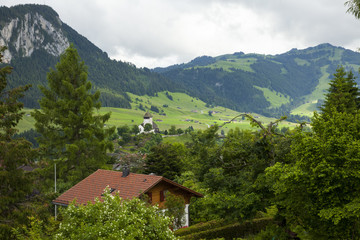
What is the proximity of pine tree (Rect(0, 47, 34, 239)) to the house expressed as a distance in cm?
1016

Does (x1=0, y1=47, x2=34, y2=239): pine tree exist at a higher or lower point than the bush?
higher

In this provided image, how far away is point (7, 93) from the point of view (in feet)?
60.2

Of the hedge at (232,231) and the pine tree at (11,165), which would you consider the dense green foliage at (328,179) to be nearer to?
the hedge at (232,231)

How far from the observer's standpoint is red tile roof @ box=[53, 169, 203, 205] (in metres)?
28.1

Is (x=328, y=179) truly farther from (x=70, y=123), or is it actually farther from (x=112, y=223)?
(x=70, y=123)

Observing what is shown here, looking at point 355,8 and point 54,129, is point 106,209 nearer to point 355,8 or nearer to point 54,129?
point 355,8

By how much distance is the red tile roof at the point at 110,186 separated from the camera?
28.1 meters

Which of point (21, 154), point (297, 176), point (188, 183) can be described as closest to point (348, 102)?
point (188, 183)

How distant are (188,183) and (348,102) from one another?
70.2ft

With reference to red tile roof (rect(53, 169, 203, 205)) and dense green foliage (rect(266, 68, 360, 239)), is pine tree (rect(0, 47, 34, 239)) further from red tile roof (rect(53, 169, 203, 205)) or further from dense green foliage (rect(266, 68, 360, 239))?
dense green foliage (rect(266, 68, 360, 239))

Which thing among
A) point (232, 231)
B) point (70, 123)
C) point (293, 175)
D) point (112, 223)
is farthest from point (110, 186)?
point (293, 175)

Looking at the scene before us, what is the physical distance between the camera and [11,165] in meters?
17.6

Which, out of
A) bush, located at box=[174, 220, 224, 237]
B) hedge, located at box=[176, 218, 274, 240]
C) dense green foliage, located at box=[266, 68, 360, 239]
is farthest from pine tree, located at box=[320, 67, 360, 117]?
dense green foliage, located at box=[266, 68, 360, 239]

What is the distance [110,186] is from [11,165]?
42.4 ft
